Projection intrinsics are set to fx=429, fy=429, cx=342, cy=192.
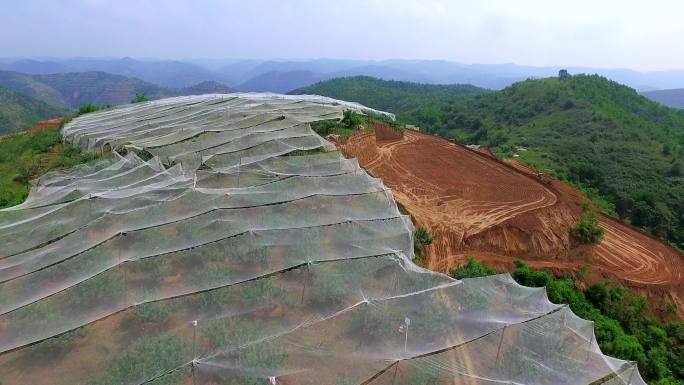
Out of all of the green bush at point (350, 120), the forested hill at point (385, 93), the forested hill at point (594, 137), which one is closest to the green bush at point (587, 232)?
the forested hill at point (594, 137)

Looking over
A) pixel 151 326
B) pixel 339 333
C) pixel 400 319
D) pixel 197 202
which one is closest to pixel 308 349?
pixel 339 333

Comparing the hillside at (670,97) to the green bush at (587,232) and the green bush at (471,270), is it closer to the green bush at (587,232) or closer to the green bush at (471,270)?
the green bush at (587,232)

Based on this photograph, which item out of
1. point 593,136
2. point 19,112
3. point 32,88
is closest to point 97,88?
point 32,88

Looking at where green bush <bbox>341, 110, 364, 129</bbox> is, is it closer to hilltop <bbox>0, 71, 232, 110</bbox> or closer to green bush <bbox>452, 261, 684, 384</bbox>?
green bush <bbox>452, 261, 684, 384</bbox>

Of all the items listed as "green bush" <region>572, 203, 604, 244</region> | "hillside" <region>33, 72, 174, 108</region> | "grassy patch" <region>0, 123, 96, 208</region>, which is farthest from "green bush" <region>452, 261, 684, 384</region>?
"hillside" <region>33, 72, 174, 108</region>

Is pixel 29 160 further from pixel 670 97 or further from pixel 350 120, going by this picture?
pixel 670 97
